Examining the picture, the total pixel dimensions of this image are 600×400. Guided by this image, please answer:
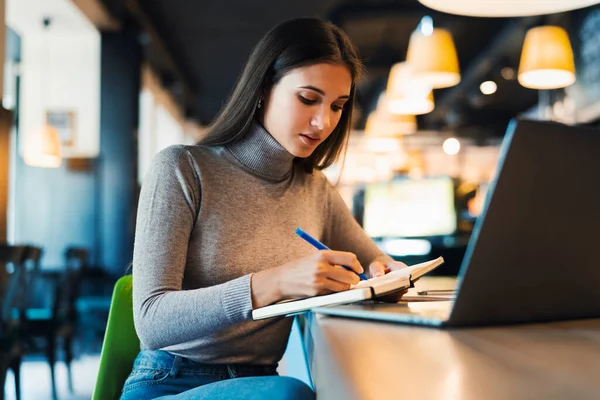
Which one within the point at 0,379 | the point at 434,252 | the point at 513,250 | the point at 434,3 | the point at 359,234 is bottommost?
the point at 0,379

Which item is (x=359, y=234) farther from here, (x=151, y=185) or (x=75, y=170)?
(x=75, y=170)

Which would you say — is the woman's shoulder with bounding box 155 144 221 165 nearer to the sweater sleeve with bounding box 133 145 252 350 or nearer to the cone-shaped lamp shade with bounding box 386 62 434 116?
the sweater sleeve with bounding box 133 145 252 350

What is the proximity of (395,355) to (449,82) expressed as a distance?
146 inches

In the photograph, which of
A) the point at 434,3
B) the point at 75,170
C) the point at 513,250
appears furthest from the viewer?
the point at 75,170

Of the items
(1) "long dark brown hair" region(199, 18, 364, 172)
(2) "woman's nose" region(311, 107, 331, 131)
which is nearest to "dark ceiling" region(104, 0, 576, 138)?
(1) "long dark brown hair" region(199, 18, 364, 172)

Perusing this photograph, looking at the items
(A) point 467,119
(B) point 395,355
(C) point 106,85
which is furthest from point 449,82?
(A) point 467,119

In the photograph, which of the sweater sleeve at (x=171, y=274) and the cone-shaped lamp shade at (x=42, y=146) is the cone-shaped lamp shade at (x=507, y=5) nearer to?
the sweater sleeve at (x=171, y=274)

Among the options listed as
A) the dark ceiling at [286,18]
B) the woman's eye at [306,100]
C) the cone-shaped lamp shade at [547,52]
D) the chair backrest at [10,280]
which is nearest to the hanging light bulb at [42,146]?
the dark ceiling at [286,18]

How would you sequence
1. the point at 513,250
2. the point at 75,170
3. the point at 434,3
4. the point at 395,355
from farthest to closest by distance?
the point at 75,170 < the point at 434,3 < the point at 513,250 < the point at 395,355

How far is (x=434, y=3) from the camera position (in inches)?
65.4

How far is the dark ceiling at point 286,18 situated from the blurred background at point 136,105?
0.09 feet

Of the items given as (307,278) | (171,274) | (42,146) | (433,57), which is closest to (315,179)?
(171,274)

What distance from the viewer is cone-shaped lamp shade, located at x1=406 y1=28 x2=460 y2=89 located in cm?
397

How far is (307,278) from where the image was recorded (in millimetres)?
1002
